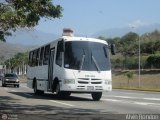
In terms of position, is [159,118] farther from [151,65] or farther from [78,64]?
[151,65]

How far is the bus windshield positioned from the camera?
27.3 meters

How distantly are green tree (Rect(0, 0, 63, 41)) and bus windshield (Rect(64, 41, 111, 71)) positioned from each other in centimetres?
540

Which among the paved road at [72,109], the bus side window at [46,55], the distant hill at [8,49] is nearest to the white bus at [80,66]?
the paved road at [72,109]

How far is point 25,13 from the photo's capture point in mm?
21359

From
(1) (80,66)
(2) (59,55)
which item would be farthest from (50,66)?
(1) (80,66)

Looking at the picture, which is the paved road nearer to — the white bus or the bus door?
the white bus

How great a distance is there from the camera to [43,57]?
31.9 m

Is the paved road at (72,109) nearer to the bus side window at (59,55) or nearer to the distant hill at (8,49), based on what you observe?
the bus side window at (59,55)

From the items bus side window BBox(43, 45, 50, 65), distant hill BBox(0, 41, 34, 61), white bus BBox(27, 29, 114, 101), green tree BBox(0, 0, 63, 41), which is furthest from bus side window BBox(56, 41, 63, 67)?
distant hill BBox(0, 41, 34, 61)

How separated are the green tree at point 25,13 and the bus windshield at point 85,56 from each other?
5.40 meters

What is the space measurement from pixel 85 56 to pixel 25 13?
6.72 meters

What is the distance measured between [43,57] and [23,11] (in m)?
11.3

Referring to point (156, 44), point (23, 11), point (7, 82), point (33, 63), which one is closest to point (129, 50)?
point (156, 44)

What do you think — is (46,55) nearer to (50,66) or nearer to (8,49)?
(50,66)
